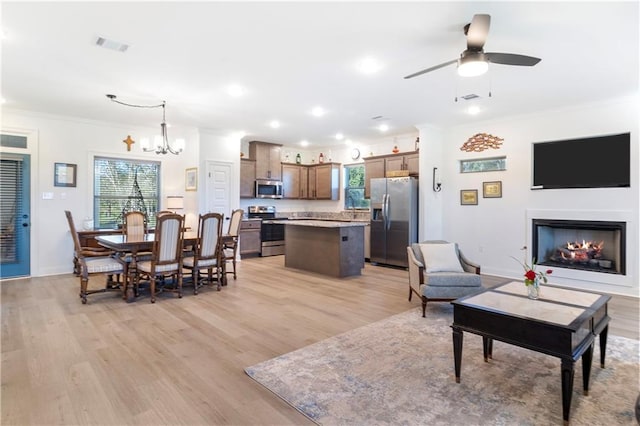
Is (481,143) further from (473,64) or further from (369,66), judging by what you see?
(473,64)

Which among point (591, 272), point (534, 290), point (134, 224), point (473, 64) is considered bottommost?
point (591, 272)

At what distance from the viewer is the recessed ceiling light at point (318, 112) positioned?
225 inches

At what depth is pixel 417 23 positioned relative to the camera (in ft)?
9.79

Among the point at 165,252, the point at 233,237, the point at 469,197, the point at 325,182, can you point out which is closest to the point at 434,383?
the point at 165,252

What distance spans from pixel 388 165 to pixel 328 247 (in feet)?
8.41

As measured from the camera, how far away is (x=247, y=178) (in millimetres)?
8430

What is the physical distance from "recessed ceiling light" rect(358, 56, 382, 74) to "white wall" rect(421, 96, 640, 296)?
3.33m

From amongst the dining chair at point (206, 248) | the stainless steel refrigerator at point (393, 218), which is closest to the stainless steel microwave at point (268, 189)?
the stainless steel refrigerator at point (393, 218)

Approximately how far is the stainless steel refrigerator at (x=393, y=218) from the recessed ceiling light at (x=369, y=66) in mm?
3248

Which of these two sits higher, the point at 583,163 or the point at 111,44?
the point at 111,44

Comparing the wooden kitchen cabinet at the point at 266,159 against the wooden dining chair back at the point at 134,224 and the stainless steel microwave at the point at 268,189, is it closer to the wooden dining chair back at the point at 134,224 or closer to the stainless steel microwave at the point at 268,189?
the stainless steel microwave at the point at 268,189

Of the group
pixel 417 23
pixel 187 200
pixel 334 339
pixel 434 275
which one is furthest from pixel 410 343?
pixel 187 200

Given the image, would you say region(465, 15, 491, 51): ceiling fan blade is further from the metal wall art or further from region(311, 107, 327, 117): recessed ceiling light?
the metal wall art

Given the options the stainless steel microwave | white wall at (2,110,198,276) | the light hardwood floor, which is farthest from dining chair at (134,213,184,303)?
the stainless steel microwave
